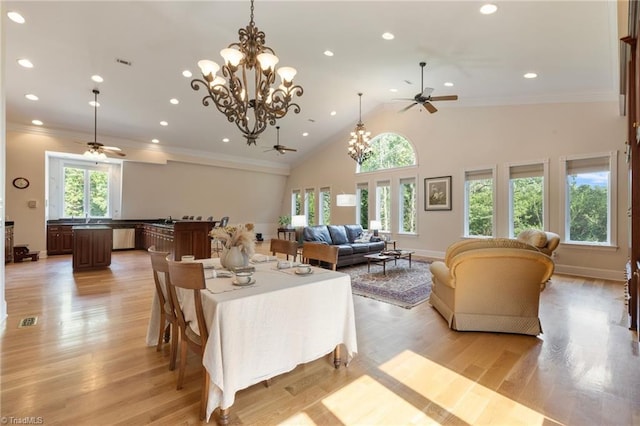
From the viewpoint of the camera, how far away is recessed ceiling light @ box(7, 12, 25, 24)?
4.00 meters

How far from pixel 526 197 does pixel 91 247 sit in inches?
371

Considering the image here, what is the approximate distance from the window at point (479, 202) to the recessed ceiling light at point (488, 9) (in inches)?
159

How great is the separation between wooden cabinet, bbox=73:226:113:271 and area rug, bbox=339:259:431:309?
16.4 feet

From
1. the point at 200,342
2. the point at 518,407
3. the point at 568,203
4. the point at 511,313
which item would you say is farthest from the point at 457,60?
the point at 200,342

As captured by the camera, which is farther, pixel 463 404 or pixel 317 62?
pixel 317 62

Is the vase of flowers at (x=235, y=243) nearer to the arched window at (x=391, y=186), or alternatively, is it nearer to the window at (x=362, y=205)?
the arched window at (x=391, y=186)

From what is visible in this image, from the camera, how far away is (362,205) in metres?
9.73

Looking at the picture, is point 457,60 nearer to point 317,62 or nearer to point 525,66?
point 525,66

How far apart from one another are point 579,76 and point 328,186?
23.8 ft

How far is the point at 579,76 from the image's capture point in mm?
4992

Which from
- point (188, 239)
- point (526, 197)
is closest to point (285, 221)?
point (188, 239)

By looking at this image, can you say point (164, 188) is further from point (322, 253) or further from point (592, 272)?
point (592, 272)

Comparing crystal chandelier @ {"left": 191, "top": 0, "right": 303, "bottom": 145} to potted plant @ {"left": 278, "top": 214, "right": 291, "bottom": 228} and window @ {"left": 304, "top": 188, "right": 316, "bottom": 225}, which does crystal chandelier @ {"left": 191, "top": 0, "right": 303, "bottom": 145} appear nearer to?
window @ {"left": 304, "top": 188, "right": 316, "bottom": 225}

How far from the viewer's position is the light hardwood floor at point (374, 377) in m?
1.79
